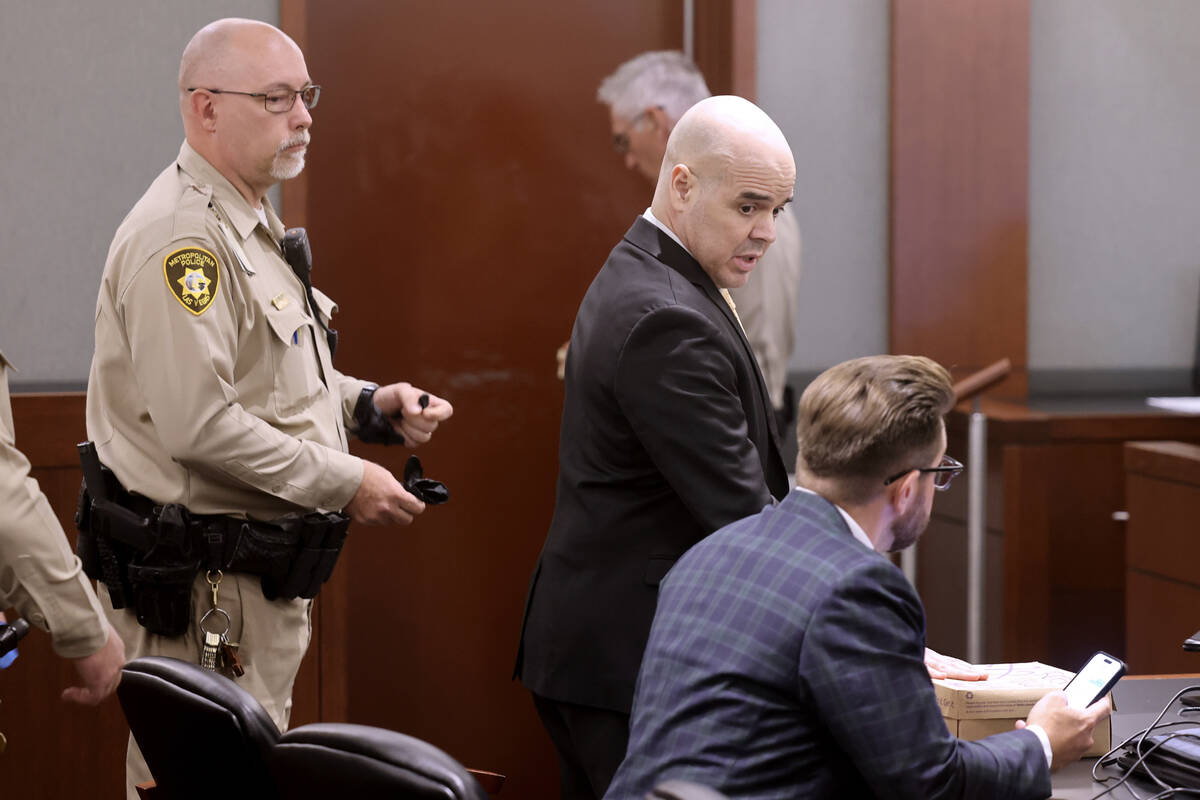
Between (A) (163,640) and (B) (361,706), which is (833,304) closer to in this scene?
(B) (361,706)

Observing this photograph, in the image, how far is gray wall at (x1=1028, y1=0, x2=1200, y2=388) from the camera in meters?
4.22

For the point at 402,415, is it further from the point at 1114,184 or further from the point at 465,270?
the point at 1114,184

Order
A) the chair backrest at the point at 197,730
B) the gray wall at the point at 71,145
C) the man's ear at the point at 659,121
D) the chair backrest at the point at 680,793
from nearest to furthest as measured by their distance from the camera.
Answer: the chair backrest at the point at 680,793
the chair backrest at the point at 197,730
the gray wall at the point at 71,145
the man's ear at the point at 659,121

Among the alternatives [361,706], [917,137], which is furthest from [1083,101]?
[361,706]

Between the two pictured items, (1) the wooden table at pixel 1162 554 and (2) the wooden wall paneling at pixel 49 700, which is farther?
(1) the wooden table at pixel 1162 554

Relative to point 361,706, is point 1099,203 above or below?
above

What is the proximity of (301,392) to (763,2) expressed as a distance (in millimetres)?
2024

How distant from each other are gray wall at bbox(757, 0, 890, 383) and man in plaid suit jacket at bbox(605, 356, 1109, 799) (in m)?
2.36

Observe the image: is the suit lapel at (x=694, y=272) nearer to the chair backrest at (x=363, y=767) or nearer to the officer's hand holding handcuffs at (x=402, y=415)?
the officer's hand holding handcuffs at (x=402, y=415)

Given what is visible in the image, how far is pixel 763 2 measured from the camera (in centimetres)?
395

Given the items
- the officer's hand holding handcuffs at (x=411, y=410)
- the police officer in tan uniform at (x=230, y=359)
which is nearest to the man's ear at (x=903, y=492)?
the police officer in tan uniform at (x=230, y=359)

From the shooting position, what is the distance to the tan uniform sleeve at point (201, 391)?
2.29 meters

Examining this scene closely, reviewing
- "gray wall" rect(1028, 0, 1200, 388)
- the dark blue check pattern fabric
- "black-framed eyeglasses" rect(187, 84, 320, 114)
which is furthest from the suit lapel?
"gray wall" rect(1028, 0, 1200, 388)

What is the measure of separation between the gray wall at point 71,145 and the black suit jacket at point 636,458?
66.6 inches
